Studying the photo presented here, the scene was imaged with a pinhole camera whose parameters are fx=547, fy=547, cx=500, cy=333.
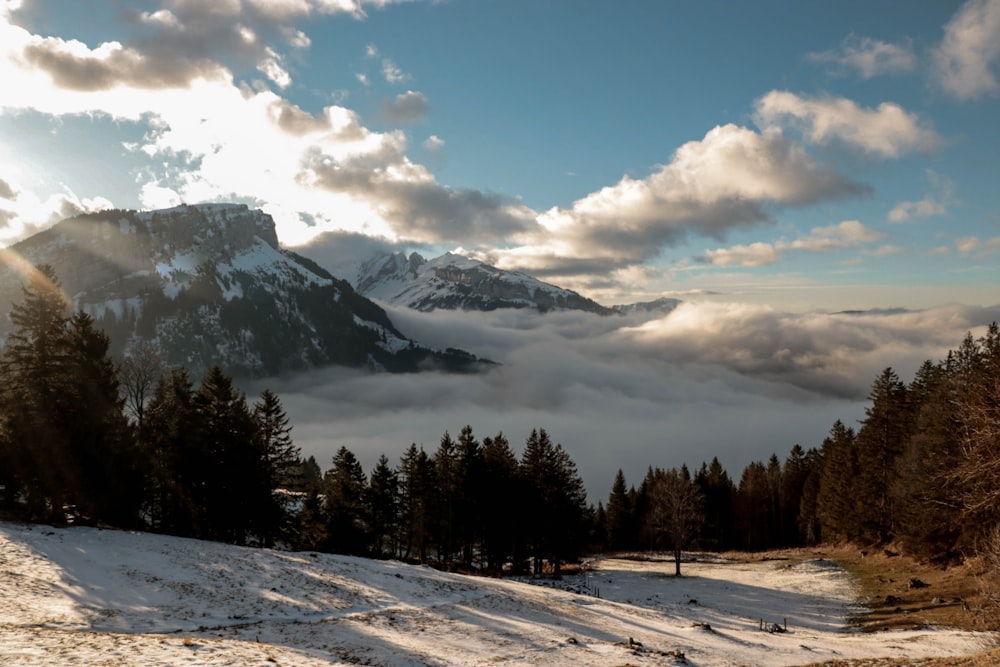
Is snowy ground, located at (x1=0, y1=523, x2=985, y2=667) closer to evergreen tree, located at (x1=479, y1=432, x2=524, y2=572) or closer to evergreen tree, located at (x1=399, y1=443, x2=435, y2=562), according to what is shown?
evergreen tree, located at (x1=479, y1=432, x2=524, y2=572)

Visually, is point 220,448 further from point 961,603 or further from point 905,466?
point 905,466

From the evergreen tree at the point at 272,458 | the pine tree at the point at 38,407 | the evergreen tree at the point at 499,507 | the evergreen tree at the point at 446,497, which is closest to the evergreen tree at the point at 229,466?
the evergreen tree at the point at 272,458

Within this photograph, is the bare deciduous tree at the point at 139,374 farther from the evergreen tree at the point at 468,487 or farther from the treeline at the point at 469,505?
the evergreen tree at the point at 468,487

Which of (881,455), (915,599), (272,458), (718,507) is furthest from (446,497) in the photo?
(718,507)

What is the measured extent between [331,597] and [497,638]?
8761mm

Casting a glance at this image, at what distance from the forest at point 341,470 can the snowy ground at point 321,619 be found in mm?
6794

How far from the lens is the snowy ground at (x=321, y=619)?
58.7 feet

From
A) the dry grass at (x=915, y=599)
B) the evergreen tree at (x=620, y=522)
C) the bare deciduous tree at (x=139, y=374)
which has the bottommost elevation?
the evergreen tree at (x=620, y=522)

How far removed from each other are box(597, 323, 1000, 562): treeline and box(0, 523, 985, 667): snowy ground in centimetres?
1174

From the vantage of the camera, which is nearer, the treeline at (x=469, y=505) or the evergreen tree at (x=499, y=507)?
the treeline at (x=469, y=505)

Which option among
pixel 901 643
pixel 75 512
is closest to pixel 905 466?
pixel 901 643

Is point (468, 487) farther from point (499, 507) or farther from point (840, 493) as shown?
point (840, 493)

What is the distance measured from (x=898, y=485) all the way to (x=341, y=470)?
178 ft

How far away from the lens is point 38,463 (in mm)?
33812
